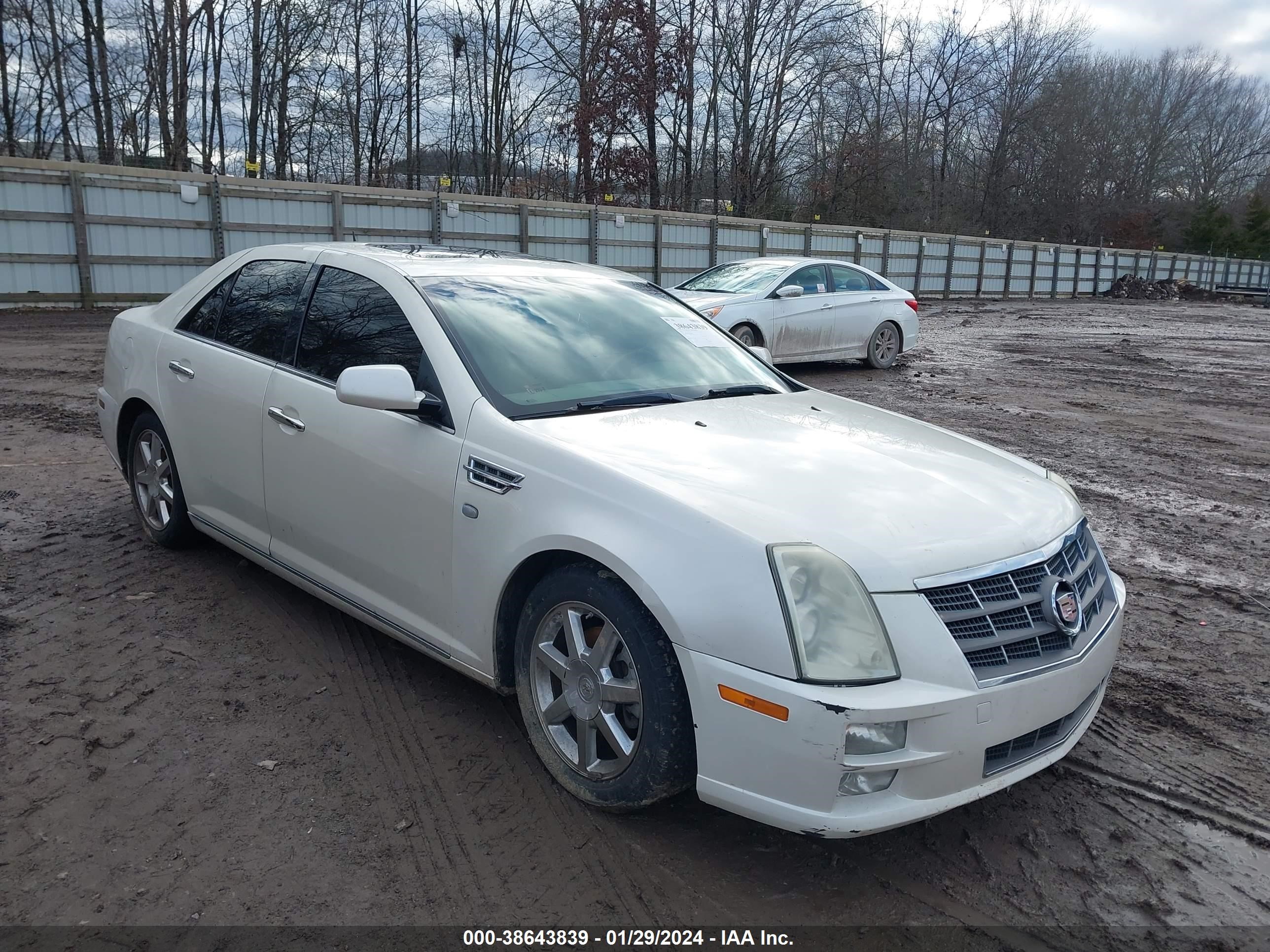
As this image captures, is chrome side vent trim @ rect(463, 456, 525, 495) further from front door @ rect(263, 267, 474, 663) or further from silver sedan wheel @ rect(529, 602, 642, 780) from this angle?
silver sedan wheel @ rect(529, 602, 642, 780)

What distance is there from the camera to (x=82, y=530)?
5297 mm

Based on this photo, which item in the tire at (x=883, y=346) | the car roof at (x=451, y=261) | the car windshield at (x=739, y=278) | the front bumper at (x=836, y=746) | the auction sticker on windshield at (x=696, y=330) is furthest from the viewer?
the tire at (x=883, y=346)

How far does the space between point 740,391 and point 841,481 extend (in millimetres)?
1107

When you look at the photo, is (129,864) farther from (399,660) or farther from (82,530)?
(82,530)

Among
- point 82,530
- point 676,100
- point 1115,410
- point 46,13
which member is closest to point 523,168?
point 676,100

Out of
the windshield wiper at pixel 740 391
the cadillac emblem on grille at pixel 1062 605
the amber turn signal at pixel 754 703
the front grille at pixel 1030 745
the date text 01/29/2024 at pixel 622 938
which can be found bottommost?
the date text 01/29/2024 at pixel 622 938

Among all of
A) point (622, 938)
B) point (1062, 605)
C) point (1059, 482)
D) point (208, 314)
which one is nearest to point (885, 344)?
point (1059, 482)

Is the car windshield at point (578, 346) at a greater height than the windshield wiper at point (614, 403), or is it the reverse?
the car windshield at point (578, 346)

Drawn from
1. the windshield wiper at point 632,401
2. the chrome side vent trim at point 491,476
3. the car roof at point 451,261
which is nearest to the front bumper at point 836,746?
the chrome side vent trim at point 491,476

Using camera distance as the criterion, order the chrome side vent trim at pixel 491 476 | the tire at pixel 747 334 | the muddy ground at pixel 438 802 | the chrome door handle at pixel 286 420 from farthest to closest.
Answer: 1. the tire at pixel 747 334
2. the chrome door handle at pixel 286 420
3. the chrome side vent trim at pixel 491 476
4. the muddy ground at pixel 438 802

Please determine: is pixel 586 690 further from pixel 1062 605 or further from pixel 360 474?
pixel 1062 605

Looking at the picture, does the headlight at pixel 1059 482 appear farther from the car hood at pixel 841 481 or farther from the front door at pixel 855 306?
the front door at pixel 855 306

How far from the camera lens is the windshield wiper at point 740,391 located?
371cm

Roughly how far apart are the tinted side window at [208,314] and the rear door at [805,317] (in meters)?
8.10
